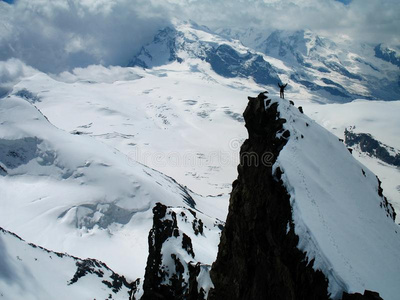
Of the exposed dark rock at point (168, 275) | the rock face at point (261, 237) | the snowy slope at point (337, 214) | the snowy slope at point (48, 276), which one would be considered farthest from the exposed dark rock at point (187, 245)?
the snowy slope at point (48, 276)

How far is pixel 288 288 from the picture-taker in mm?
22922

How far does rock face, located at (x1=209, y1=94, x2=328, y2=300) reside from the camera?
22.9m

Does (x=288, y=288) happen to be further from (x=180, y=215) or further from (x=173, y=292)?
(x=180, y=215)

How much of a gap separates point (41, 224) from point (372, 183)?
371ft

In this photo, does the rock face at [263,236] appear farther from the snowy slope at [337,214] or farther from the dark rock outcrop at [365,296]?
the snowy slope at [337,214]

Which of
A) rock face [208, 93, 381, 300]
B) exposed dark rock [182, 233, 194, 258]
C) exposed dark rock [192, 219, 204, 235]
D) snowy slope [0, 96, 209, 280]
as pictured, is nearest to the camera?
rock face [208, 93, 381, 300]

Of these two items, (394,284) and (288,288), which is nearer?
(288,288)

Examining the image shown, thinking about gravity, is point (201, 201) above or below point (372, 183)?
above

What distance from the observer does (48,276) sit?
76.3m

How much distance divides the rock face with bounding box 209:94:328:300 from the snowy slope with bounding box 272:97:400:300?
858 mm

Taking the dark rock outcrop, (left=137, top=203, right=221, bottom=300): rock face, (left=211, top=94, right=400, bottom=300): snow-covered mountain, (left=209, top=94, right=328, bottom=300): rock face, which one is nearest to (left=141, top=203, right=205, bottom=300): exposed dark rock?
(left=137, top=203, right=221, bottom=300): rock face

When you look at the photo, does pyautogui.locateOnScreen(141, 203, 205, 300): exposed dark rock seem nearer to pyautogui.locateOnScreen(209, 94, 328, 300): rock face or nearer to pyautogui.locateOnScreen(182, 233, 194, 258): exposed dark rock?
pyautogui.locateOnScreen(182, 233, 194, 258): exposed dark rock

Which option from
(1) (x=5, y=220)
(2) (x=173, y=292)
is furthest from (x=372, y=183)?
(1) (x=5, y=220)

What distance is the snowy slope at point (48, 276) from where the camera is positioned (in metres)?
67.1
